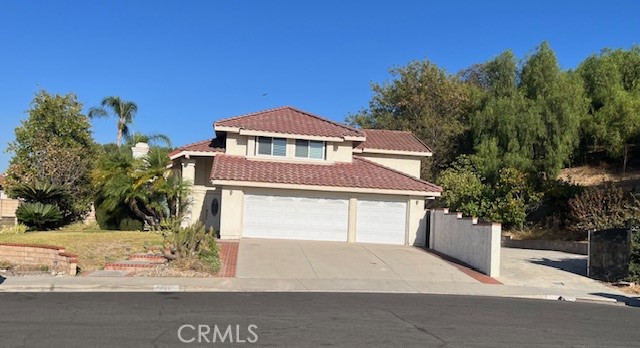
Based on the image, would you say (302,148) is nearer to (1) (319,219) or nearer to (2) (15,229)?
(1) (319,219)

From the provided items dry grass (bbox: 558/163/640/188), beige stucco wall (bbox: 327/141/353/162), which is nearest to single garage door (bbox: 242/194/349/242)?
beige stucco wall (bbox: 327/141/353/162)

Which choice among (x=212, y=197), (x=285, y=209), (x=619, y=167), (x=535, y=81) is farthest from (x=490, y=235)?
(x=619, y=167)

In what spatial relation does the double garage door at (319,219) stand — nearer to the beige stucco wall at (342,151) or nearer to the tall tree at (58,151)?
the beige stucco wall at (342,151)

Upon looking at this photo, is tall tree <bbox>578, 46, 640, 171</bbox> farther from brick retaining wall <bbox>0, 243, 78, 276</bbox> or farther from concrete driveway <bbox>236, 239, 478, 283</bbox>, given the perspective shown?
brick retaining wall <bbox>0, 243, 78, 276</bbox>

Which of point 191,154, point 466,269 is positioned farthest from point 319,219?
point 466,269

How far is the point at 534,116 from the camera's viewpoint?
33.7 meters

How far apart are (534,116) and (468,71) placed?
28.1 meters

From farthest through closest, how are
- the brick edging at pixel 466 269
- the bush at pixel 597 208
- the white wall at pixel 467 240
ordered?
1. the bush at pixel 597 208
2. the white wall at pixel 467 240
3. the brick edging at pixel 466 269

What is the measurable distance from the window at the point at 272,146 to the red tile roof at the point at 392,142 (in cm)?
431

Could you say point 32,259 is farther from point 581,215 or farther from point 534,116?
point 534,116

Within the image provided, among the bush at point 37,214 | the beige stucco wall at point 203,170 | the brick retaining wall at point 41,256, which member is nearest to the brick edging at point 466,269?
the beige stucco wall at point 203,170

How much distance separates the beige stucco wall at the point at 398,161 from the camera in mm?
30734

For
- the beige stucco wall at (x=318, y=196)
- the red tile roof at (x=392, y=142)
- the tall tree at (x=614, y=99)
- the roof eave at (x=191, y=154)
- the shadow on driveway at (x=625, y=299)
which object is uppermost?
the tall tree at (x=614, y=99)

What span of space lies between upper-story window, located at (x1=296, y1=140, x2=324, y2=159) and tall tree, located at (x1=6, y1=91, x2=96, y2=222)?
12814 millimetres
